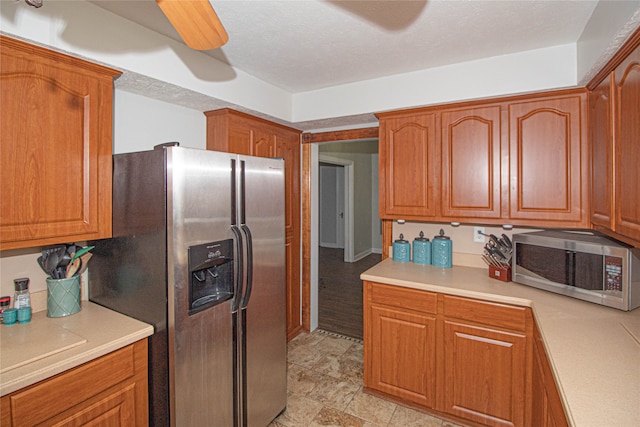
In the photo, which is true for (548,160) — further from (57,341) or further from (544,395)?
(57,341)

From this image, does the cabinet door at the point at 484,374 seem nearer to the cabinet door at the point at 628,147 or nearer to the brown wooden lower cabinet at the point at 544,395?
the brown wooden lower cabinet at the point at 544,395

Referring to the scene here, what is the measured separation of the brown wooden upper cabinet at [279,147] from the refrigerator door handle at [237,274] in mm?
968

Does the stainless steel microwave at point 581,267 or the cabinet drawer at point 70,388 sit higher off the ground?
the stainless steel microwave at point 581,267

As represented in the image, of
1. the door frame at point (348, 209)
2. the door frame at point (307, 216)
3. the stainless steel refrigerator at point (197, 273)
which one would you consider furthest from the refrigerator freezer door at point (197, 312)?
the door frame at point (348, 209)

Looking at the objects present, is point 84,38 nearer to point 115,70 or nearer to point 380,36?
point 115,70

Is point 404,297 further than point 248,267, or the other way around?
point 404,297

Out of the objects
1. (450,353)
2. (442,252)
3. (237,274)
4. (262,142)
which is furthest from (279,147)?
(450,353)

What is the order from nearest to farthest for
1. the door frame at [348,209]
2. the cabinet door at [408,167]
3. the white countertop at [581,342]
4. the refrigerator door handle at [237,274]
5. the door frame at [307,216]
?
the white countertop at [581,342] < the refrigerator door handle at [237,274] < the cabinet door at [408,167] < the door frame at [307,216] < the door frame at [348,209]

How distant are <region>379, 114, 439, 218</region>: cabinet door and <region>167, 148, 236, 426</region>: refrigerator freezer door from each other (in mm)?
1347

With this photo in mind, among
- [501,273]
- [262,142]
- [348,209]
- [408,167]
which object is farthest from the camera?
[348,209]

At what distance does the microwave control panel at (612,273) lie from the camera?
1.62 metres

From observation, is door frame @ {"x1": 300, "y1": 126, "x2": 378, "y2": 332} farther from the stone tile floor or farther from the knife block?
the knife block

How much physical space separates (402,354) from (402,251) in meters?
0.82

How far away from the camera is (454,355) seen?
2088mm
